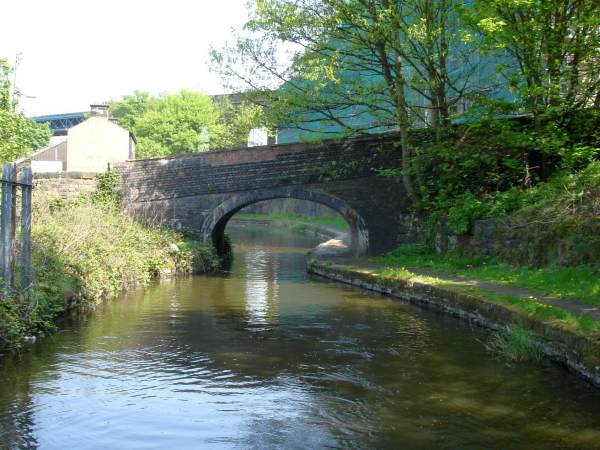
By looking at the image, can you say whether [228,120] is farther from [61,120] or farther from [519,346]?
[519,346]

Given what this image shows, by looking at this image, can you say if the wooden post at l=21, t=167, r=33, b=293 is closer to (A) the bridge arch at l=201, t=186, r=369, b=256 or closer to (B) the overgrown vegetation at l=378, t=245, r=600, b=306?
(B) the overgrown vegetation at l=378, t=245, r=600, b=306

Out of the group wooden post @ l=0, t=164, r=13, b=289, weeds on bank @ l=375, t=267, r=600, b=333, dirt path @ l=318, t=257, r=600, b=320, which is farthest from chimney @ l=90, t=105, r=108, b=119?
wooden post @ l=0, t=164, r=13, b=289

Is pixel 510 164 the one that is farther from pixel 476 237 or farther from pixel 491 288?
pixel 491 288

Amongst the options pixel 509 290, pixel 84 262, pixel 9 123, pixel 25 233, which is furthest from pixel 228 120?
pixel 25 233

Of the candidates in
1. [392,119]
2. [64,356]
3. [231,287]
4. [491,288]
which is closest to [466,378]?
[491,288]

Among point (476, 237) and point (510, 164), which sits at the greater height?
point (510, 164)

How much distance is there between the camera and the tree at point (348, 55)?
14898 millimetres

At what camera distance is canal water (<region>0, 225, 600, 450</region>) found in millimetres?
5078

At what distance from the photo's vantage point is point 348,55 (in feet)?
52.4

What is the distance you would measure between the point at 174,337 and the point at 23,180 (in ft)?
9.31

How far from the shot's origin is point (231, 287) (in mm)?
14508

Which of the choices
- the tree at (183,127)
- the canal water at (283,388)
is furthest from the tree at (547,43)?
the tree at (183,127)

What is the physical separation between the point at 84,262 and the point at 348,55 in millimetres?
8472

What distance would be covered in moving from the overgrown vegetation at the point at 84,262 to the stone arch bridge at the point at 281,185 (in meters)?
1.51
